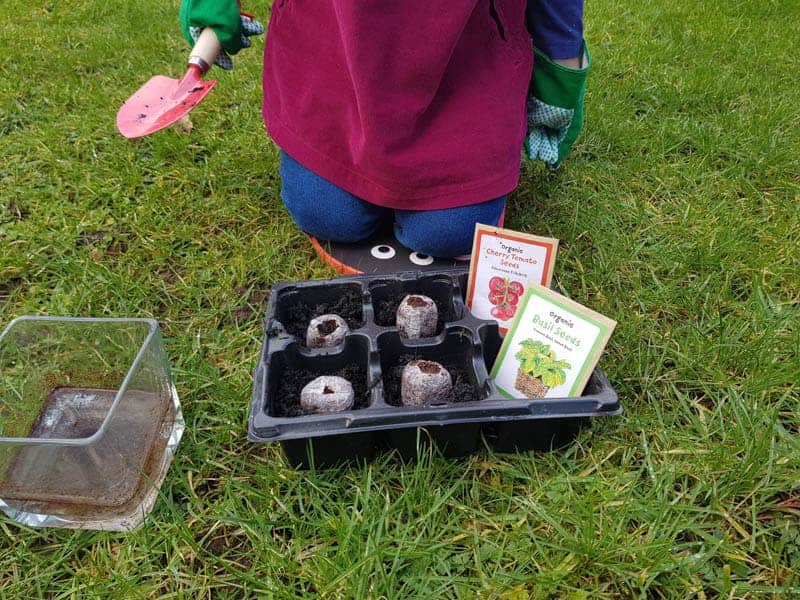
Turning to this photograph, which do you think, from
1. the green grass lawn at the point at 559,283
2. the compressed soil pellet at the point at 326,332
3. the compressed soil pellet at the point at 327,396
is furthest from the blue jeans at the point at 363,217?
the compressed soil pellet at the point at 327,396

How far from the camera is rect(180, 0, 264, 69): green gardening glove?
4.07 feet

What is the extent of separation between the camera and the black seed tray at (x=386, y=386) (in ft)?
3.01

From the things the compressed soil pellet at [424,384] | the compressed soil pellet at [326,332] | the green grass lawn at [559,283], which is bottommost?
the green grass lawn at [559,283]

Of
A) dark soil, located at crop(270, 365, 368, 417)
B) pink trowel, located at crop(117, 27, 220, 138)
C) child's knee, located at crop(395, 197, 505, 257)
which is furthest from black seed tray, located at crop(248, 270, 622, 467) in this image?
pink trowel, located at crop(117, 27, 220, 138)

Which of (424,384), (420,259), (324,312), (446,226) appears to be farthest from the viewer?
(420,259)

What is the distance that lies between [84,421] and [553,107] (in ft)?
3.74

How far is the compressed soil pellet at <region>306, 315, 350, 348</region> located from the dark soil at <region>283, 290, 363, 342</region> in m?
0.05

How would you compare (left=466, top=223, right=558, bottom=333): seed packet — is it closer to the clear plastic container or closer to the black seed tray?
the black seed tray

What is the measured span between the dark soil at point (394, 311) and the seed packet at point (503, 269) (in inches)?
1.9

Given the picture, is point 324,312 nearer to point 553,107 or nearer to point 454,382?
point 454,382

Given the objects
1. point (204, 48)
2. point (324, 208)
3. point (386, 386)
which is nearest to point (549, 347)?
point (386, 386)

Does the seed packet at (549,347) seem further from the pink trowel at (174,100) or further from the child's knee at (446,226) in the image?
the pink trowel at (174,100)

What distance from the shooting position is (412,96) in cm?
117

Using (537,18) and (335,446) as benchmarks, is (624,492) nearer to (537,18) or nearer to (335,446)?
(335,446)
